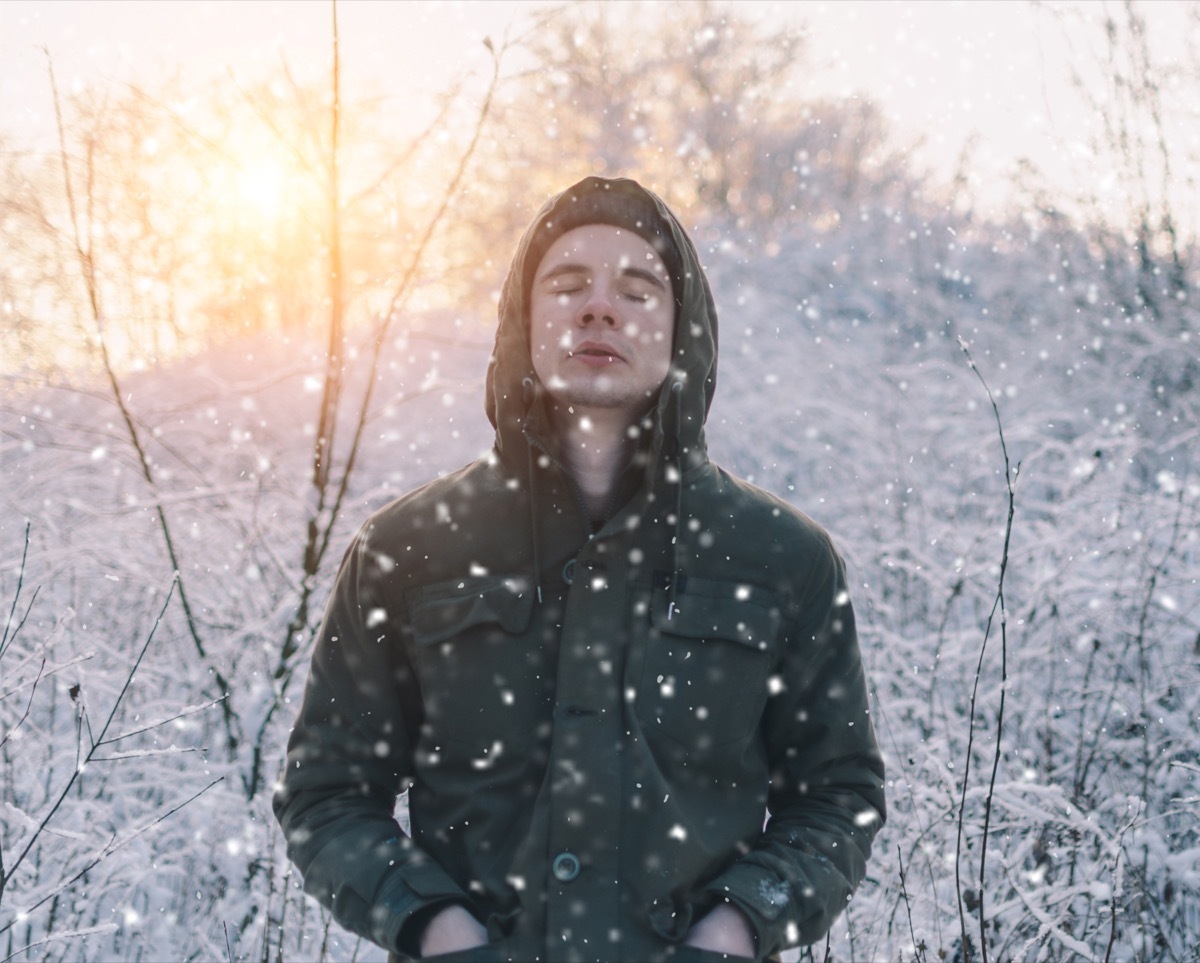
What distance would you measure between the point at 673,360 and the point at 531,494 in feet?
1.59

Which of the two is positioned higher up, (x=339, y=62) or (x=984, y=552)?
(x=339, y=62)

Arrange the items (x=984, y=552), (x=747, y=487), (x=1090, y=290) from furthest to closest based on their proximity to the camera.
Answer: (x=1090, y=290) < (x=984, y=552) < (x=747, y=487)

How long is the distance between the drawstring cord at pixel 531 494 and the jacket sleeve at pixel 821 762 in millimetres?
561

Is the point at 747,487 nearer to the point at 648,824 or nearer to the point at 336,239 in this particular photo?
the point at 648,824

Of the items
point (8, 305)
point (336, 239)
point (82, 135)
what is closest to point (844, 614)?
point (336, 239)

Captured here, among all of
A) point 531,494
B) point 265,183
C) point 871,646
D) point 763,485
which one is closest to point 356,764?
point 531,494

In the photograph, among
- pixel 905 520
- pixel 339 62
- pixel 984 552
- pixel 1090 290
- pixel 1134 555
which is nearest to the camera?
pixel 339 62

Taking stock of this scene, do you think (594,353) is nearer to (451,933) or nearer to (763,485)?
(451,933)

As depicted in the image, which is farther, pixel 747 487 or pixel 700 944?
pixel 747 487

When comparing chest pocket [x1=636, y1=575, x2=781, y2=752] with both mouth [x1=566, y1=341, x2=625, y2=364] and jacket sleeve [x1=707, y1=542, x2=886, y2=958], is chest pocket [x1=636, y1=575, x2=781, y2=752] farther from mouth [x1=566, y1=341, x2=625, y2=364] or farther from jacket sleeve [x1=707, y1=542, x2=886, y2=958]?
mouth [x1=566, y1=341, x2=625, y2=364]

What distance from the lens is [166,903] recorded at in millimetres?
3744

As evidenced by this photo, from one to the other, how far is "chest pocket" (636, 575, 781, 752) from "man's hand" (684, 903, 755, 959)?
30 centimetres

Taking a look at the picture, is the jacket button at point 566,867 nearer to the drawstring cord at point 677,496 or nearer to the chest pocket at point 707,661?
the chest pocket at point 707,661

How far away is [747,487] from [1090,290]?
10134 millimetres
